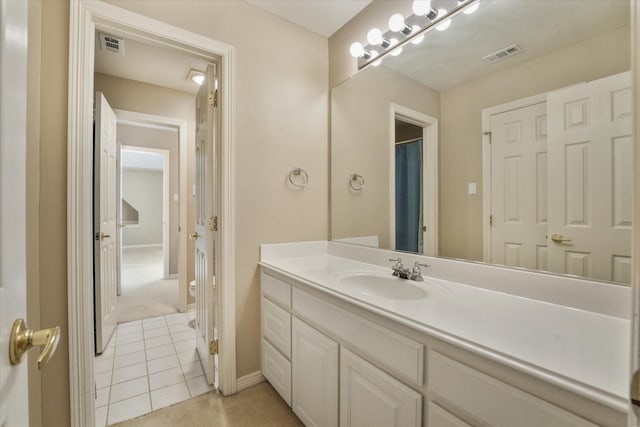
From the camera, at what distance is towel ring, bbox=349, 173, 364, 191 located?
1.97 m

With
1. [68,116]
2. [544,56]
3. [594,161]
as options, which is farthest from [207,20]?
[594,161]

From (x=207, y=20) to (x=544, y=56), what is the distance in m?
1.73

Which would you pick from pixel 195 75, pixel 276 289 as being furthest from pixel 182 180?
pixel 276 289

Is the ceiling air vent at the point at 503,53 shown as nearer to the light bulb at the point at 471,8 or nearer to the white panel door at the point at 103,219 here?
the light bulb at the point at 471,8

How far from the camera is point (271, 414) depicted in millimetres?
1562

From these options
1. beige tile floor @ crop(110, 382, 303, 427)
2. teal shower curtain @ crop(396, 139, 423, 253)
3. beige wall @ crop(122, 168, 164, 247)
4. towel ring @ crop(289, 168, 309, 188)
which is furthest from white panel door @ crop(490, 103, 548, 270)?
beige wall @ crop(122, 168, 164, 247)

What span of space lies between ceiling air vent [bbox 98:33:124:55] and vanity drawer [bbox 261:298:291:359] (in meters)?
2.21

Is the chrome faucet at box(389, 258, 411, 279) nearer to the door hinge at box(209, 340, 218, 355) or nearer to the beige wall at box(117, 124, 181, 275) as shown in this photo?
the door hinge at box(209, 340, 218, 355)

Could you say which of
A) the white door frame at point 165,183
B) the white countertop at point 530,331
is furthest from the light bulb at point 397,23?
the white door frame at point 165,183

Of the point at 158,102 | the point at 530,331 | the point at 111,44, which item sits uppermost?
the point at 111,44

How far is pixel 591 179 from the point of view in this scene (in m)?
0.95

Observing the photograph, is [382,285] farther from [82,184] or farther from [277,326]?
[82,184]

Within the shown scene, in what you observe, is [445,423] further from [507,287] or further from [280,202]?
[280,202]

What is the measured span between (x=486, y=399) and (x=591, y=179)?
32.1 inches
